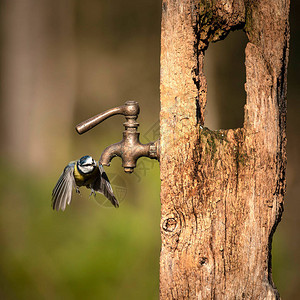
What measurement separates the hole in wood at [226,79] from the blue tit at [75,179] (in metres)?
1.09

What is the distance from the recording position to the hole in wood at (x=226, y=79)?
2381 millimetres

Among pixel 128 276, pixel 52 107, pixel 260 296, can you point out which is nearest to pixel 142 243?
pixel 128 276

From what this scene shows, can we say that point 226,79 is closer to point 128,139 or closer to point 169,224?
point 128,139

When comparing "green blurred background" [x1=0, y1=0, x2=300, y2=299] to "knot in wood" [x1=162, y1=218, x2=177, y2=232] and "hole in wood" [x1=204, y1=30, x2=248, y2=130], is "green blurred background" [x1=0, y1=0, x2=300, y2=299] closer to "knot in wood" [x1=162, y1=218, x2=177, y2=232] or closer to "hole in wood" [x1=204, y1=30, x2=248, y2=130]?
"hole in wood" [x1=204, y1=30, x2=248, y2=130]

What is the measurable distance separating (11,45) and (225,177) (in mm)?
1755

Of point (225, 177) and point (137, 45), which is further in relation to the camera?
point (137, 45)

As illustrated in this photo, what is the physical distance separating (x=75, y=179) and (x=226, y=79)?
1.28 metres

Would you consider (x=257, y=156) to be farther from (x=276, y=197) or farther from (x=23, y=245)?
(x=23, y=245)

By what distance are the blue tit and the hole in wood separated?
3.58ft

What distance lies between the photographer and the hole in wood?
7.81 ft

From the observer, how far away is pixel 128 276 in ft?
7.64

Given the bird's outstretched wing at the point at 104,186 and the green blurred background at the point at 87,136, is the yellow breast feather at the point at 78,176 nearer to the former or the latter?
the bird's outstretched wing at the point at 104,186

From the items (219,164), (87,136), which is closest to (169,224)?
(219,164)

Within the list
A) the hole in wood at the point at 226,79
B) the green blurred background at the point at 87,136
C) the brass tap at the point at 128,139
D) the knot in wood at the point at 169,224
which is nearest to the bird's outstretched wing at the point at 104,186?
the brass tap at the point at 128,139
